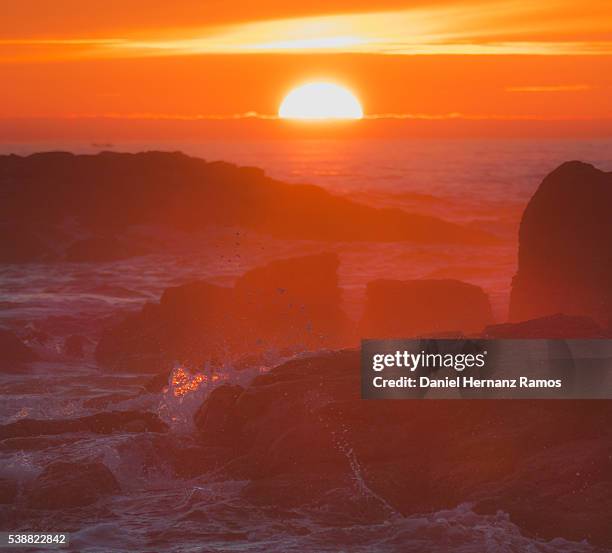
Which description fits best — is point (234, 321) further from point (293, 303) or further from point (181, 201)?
point (181, 201)

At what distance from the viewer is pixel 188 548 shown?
640 inches

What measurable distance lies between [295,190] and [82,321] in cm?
5093

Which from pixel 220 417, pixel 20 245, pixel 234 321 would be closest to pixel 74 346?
pixel 234 321

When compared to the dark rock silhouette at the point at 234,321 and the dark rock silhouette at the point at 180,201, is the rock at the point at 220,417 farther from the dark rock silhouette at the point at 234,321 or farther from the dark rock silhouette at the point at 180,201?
the dark rock silhouette at the point at 180,201

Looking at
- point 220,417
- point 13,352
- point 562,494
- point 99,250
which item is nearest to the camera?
point 562,494

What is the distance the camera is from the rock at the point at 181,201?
84.1 m

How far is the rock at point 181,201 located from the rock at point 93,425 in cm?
5953

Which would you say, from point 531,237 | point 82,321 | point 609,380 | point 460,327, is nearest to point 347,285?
point 82,321

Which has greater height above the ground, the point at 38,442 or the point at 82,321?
the point at 82,321

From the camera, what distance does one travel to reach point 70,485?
18.4 metres

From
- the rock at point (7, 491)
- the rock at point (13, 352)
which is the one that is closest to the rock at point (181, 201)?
the rock at point (13, 352)

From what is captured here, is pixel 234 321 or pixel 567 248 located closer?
pixel 567 248

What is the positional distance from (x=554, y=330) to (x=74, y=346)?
21.7 metres

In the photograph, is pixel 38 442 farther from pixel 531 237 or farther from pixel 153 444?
pixel 531 237
